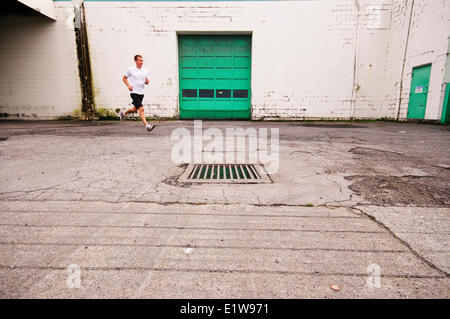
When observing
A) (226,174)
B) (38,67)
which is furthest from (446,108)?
(38,67)

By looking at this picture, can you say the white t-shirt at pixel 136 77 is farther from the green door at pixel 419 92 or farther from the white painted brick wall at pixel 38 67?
the green door at pixel 419 92

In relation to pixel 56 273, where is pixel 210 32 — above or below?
above

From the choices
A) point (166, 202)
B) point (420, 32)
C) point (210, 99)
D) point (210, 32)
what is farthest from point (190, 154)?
point (420, 32)

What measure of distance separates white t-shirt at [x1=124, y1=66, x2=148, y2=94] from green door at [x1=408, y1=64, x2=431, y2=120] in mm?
9666

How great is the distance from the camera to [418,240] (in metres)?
1.56

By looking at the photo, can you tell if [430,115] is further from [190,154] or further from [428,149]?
[190,154]

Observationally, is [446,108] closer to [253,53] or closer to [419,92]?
[419,92]

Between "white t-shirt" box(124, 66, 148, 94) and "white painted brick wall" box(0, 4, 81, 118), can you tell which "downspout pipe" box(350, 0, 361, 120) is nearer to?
"white t-shirt" box(124, 66, 148, 94)

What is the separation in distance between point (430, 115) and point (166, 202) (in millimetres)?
10296

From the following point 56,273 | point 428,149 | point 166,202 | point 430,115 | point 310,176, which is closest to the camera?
point 56,273

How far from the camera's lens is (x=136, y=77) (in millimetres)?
6023

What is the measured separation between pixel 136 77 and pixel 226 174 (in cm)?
441

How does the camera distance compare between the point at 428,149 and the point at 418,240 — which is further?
the point at 428,149

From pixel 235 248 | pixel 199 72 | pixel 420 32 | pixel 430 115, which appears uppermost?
pixel 420 32
